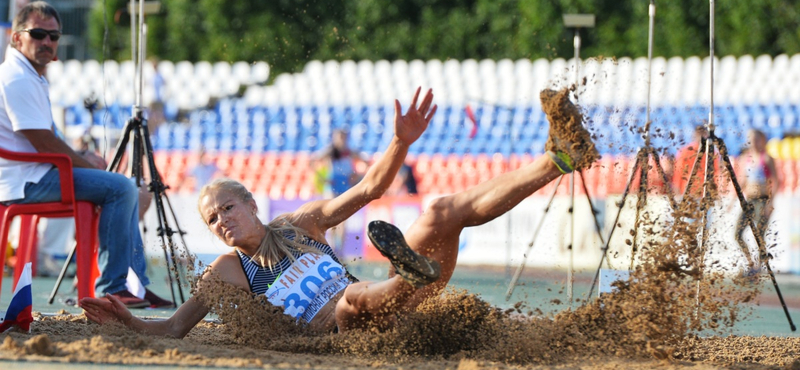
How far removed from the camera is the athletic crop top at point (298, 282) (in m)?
4.22

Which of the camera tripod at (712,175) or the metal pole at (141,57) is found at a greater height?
the metal pole at (141,57)

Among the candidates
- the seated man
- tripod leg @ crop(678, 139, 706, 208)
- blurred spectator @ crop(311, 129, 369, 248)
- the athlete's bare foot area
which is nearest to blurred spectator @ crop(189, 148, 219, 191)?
blurred spectator @ crop(311, 129, 369, 248)

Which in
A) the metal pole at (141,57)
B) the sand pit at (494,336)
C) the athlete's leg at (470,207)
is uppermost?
the metal pole at (141,57)

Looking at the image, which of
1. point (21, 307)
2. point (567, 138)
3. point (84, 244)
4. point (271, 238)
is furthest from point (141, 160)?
point (567, 138)

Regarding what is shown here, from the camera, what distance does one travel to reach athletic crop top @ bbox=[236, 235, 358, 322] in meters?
4.22

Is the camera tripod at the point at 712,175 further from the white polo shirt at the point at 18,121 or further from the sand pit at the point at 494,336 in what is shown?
the white polo shirt at the point at 18,121

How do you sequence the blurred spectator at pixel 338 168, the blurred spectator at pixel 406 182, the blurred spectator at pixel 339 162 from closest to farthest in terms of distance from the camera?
the blurred spectator at pixel 338 168
the blurred spectator at pixel 339 162
the blurred spectator at pixel 406 182

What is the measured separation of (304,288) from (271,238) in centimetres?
29

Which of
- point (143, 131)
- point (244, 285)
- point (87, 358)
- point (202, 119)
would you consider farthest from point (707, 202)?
point (202, 119)

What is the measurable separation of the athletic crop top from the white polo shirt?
6.12 feet

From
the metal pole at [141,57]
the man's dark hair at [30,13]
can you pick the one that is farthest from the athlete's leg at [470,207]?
the metal pole at [141,57]

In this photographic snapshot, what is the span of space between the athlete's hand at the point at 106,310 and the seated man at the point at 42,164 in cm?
134

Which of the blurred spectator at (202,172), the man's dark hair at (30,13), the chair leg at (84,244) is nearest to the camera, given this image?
the chair leg at (84,244)

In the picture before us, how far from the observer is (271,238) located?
4285 millimetres
